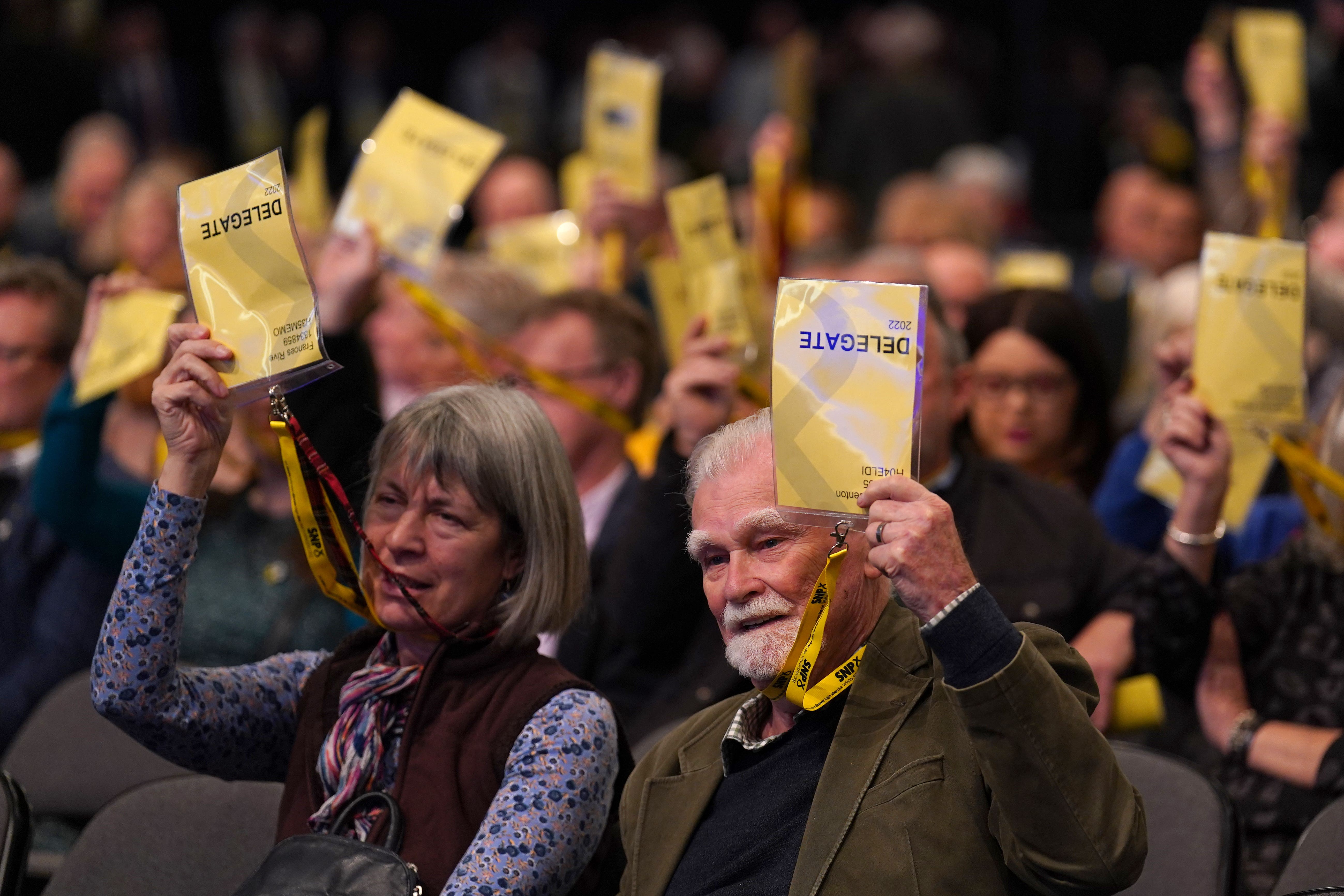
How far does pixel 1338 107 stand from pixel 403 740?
7652mm

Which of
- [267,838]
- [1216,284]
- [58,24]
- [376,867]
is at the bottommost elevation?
[267,838]

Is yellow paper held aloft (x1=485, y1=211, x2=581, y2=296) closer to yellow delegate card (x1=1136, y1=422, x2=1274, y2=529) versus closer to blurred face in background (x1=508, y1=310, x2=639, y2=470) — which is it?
blurred face in background (x1=508, y1=310, x2=639, y2=470)

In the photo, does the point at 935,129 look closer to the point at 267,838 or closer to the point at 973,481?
the point at 973,481

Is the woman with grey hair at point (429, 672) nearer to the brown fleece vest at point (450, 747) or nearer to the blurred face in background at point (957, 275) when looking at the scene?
the brown fleece vest at point (450, 747)

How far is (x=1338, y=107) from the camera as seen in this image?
338 inches

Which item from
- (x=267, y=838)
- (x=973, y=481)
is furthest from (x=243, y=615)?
(x=973, y=481)

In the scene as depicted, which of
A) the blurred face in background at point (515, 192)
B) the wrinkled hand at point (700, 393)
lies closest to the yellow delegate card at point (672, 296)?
the wrinkled hand at point (700, 393)

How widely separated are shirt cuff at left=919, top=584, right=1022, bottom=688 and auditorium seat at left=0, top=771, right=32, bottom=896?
158 centimetres

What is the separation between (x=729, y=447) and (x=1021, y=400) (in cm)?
192

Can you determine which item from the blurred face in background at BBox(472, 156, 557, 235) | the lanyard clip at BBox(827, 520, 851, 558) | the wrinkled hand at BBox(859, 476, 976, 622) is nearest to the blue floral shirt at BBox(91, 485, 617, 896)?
the lanyard clip at BBox(827, 520, 851, 558)

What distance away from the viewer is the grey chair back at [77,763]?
10.6 ft

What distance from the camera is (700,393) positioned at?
3.33 m

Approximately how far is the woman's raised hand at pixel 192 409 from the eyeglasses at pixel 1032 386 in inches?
90.7

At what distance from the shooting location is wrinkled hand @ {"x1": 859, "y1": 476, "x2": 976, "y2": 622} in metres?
1.91
